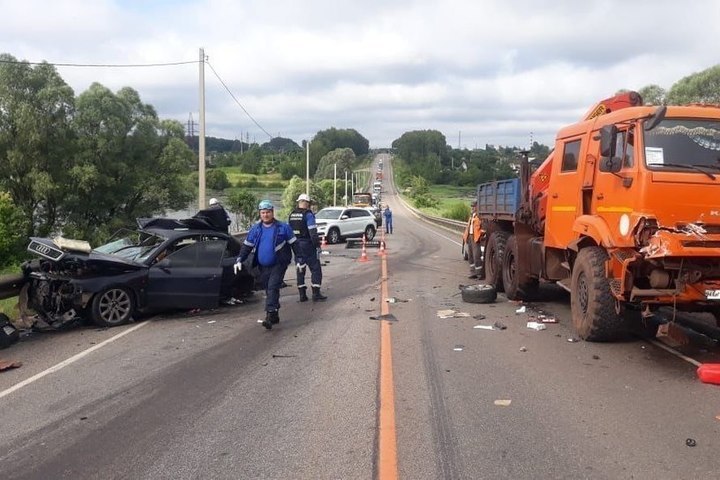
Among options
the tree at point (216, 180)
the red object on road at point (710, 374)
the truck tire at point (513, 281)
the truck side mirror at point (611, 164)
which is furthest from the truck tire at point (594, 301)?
the tree at point (216, 180)

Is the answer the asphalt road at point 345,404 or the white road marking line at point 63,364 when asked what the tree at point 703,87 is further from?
the white road marking line at point 63,364

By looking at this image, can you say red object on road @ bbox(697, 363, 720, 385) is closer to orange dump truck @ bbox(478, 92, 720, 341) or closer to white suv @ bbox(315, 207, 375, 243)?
orange dump truck @ bbox(478, 92, 720, 341)

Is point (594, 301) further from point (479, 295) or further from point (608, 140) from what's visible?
point (479, 295)

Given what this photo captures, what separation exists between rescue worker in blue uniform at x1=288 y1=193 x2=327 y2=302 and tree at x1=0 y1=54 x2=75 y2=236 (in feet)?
74.1

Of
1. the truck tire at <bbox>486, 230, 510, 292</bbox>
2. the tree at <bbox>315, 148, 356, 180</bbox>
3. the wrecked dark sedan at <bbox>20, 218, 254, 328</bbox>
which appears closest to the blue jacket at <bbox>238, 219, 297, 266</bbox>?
the wrecked dark sedan at <bbox>20, 218, 254, 328</bbox>

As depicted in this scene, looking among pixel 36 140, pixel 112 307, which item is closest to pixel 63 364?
pixel 112 307

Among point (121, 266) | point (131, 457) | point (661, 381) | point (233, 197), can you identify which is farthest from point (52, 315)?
point (233, 197)

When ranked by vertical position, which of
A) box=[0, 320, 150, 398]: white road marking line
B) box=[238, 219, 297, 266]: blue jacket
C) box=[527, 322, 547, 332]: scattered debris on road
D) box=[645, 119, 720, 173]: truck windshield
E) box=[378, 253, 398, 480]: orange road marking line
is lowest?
box=[0, 320, 150, 398]: white road marking line

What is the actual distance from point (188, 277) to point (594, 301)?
5891mm

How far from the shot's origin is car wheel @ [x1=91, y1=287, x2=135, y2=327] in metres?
9.38

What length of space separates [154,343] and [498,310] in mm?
5471

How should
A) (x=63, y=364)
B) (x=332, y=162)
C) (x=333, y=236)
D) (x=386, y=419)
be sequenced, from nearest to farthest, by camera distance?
(x=386, y=419), (x=63, y=364), (x=333, y=236), (x=332, y=162)

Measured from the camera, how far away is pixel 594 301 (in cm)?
774

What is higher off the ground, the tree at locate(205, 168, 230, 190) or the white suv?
the tree at locate(205, 168, 230, 190)
